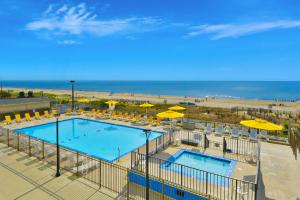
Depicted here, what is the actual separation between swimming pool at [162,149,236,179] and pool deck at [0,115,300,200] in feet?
1.50

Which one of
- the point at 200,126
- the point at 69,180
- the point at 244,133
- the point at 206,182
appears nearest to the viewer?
the point at 206,182

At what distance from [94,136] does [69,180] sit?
9.15 metres

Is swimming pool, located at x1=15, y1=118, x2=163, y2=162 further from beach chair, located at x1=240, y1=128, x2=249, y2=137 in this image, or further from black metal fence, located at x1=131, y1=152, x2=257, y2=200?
beach chair, located at x1=240, y1=128, x2=249, y2=137

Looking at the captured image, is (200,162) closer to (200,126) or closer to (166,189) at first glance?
(166,189)

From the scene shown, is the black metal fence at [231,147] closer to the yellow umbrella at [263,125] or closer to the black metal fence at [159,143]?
the black metal fence at [159,143]

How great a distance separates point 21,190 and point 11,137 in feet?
19.7

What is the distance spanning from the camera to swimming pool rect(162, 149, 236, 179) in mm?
9551

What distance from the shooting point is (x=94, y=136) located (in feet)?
55.9

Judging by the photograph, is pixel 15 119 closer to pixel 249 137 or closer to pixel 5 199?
pixel 5 199

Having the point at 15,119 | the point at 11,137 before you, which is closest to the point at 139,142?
the point at 11,137

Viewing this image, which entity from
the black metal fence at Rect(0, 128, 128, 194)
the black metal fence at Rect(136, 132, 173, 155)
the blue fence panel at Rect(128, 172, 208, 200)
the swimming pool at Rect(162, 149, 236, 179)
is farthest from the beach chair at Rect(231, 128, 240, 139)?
the blue fence panel at Rect(128, 172, 208, 200)

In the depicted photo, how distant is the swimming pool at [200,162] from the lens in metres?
9.55

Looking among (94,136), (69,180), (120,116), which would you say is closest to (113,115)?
(120,116)

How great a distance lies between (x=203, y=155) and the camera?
11.2m
